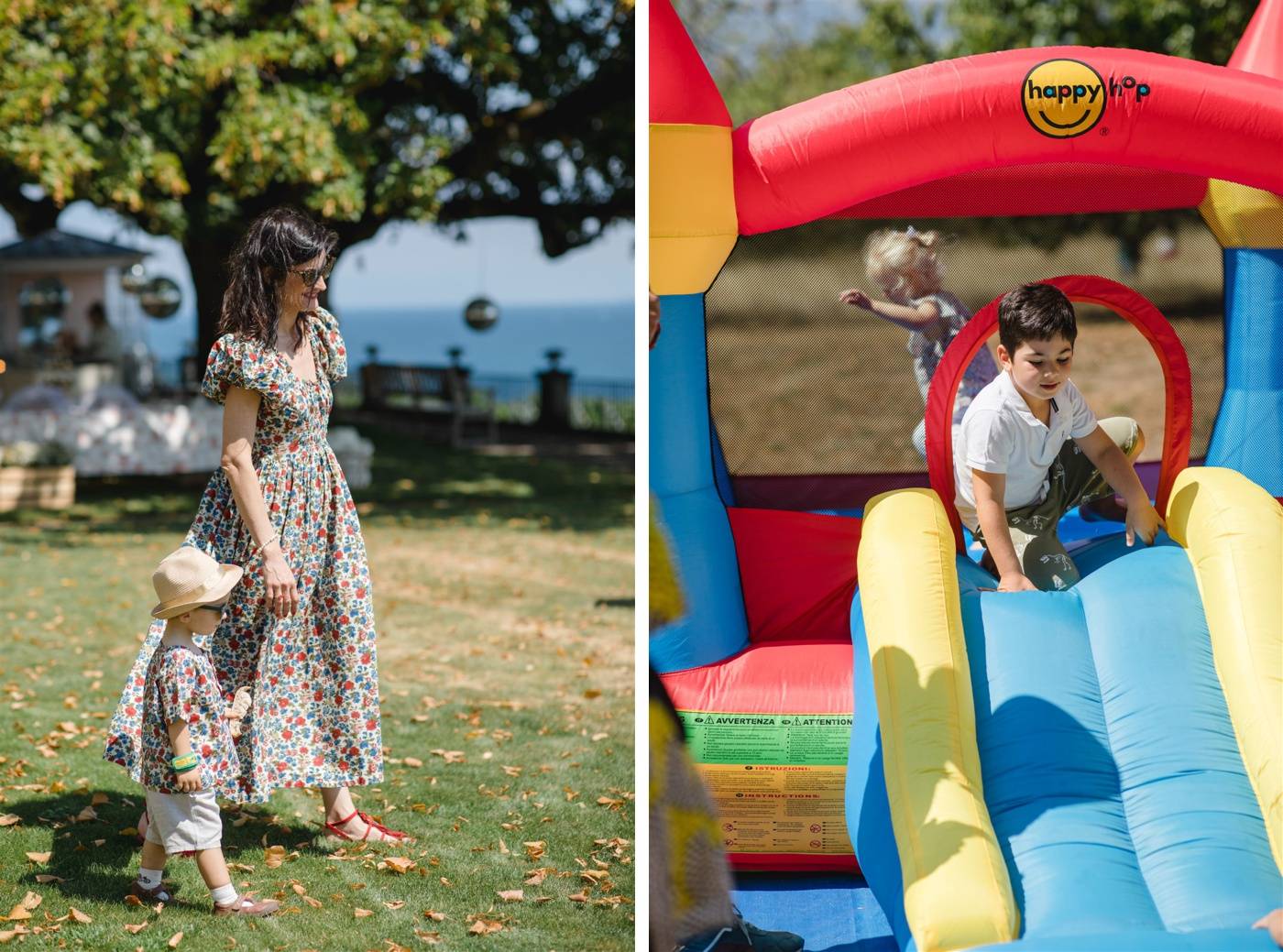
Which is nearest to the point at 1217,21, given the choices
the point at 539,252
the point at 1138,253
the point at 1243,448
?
the point at 539,252

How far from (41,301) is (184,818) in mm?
15948

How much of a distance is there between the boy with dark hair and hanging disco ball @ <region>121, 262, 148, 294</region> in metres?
14.0

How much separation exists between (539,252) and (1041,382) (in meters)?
12.5

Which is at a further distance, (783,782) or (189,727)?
(783,782)

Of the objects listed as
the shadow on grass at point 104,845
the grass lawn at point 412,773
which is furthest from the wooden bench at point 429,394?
the shadow on grass at point 104,845

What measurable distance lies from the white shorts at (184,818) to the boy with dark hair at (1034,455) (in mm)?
2434

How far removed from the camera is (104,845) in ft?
14.6

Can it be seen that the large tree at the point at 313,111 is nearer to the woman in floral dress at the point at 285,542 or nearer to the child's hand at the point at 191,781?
the woman in floral dress at the point at 285,542

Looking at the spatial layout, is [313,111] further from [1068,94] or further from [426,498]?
[1068,94]

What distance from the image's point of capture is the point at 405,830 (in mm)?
4625

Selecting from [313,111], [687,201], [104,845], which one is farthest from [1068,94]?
[313,111]

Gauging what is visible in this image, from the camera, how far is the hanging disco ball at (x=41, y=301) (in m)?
17.9

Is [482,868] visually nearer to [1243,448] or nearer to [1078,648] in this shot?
[1078,648]

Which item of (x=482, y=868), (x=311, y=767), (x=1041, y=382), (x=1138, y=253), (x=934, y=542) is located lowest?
(x=482, y=868)
